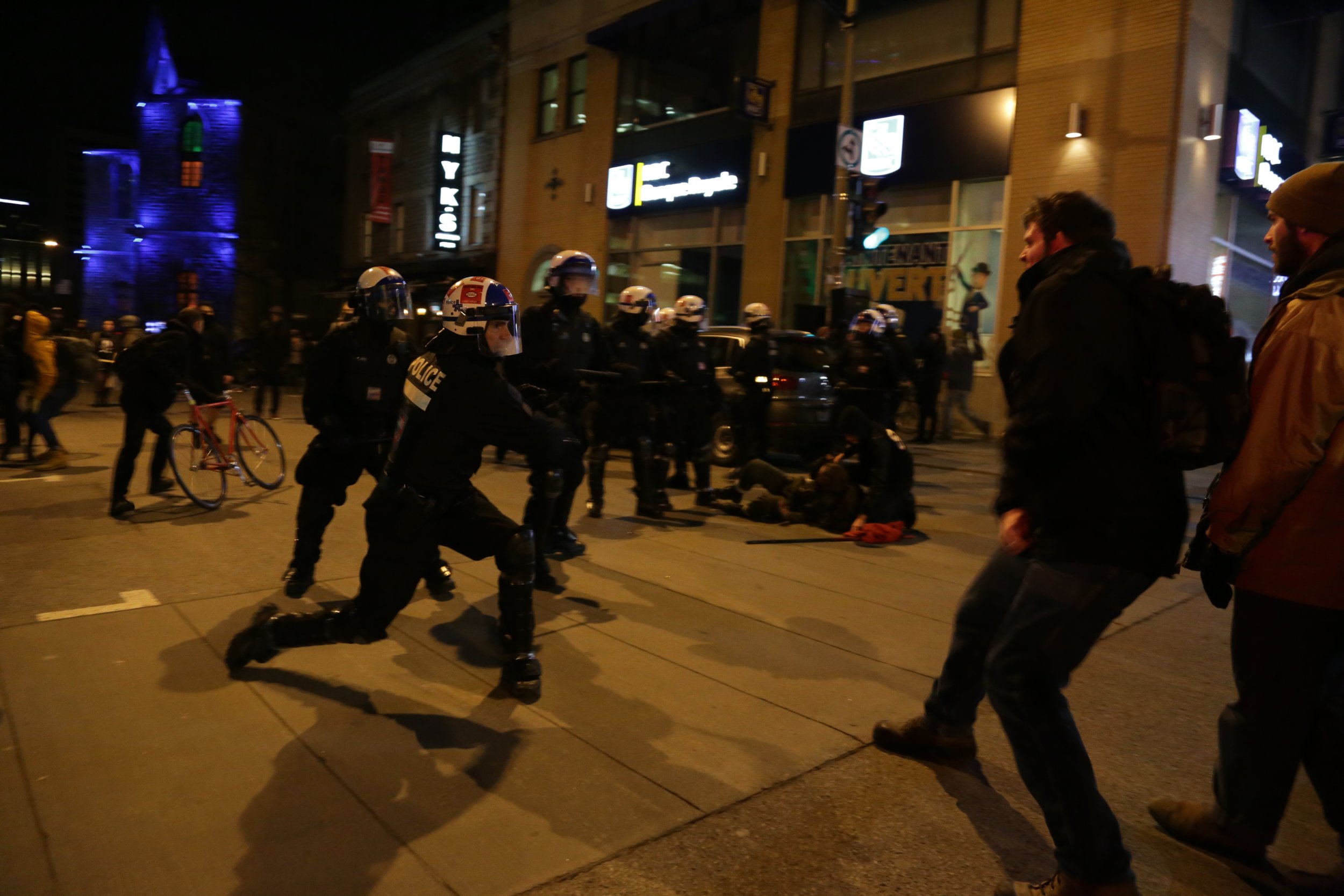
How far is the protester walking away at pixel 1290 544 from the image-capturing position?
253cm

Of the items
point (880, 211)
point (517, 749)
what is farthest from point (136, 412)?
point (880, 211)

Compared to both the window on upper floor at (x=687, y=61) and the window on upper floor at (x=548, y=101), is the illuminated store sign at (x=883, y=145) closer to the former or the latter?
the window on upper floor at (x=687, y=61)

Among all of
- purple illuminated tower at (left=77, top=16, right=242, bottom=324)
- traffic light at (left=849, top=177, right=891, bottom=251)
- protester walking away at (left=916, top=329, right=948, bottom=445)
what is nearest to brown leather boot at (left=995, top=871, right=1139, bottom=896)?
traffic light at (left=849, top=177, right=891, bottom=251)

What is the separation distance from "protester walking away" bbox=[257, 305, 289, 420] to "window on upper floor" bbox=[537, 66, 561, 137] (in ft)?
40.9

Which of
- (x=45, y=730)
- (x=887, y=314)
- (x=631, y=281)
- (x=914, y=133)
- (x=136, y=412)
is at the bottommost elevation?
(x=45, y=730)

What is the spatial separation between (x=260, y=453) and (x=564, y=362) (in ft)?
14.9

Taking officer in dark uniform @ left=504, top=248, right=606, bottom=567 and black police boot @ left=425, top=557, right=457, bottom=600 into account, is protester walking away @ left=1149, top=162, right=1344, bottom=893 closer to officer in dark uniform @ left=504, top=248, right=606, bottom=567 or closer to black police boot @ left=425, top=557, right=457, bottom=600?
officer in dark uniform @ left=504, top=248, right=606, bottom=567

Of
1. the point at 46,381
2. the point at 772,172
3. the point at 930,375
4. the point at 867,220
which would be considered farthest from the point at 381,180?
the point at 46,381

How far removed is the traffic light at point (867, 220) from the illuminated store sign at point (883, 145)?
4.33 metres

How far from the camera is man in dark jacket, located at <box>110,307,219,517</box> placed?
308 inches

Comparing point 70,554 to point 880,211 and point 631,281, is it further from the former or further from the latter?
point 631,281

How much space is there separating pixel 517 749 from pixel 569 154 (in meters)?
24.5

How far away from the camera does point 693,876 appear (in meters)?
2.84

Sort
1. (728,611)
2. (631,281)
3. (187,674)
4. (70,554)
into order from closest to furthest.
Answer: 1. (187,674)
2. (728,611)
3. (70,554)
4. (631,281)
